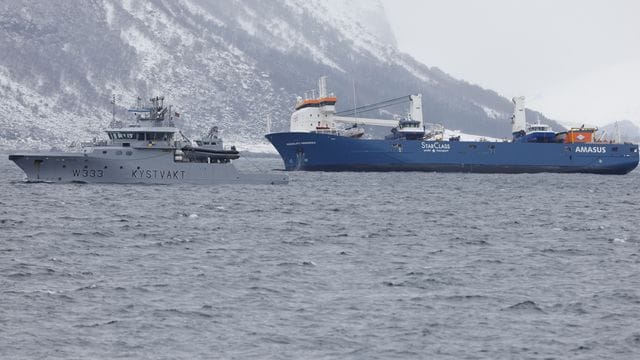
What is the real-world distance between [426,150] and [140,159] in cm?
6023

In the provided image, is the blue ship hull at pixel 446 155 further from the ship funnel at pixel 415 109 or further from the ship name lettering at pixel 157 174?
the ship name lettering at pixel 157 174

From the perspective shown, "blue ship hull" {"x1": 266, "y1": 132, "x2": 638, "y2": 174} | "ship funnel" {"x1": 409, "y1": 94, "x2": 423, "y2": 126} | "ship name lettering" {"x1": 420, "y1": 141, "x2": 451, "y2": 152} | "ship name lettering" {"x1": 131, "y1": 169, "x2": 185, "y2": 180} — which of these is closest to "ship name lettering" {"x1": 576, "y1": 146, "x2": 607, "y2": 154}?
"blue ship hull" {"x1": 266, "y1": 132, "x2": 638, "y2": 174}

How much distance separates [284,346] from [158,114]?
214ft

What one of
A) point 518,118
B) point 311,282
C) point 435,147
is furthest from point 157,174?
point 518,118

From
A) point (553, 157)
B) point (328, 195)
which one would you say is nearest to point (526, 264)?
point (328, 195)

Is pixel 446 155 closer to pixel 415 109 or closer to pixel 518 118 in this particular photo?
pixel 415 109

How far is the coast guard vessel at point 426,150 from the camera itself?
14200 centimetres

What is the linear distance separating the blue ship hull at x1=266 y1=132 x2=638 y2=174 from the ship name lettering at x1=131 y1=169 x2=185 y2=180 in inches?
1915

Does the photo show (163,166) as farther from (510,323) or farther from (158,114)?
(510,323)

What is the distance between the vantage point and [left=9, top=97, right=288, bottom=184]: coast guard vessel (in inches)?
3585

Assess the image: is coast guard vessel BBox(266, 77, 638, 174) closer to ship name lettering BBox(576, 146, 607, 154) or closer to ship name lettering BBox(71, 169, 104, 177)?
ship name lettering BBox(576, 146, 607, 154)

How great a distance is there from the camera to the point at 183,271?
41719 millimetres

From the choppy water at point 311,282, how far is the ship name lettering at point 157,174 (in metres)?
18.1

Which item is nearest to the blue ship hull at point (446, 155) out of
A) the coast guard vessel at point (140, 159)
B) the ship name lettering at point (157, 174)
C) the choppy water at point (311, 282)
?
the coast guard vessel at point (140, 159)
